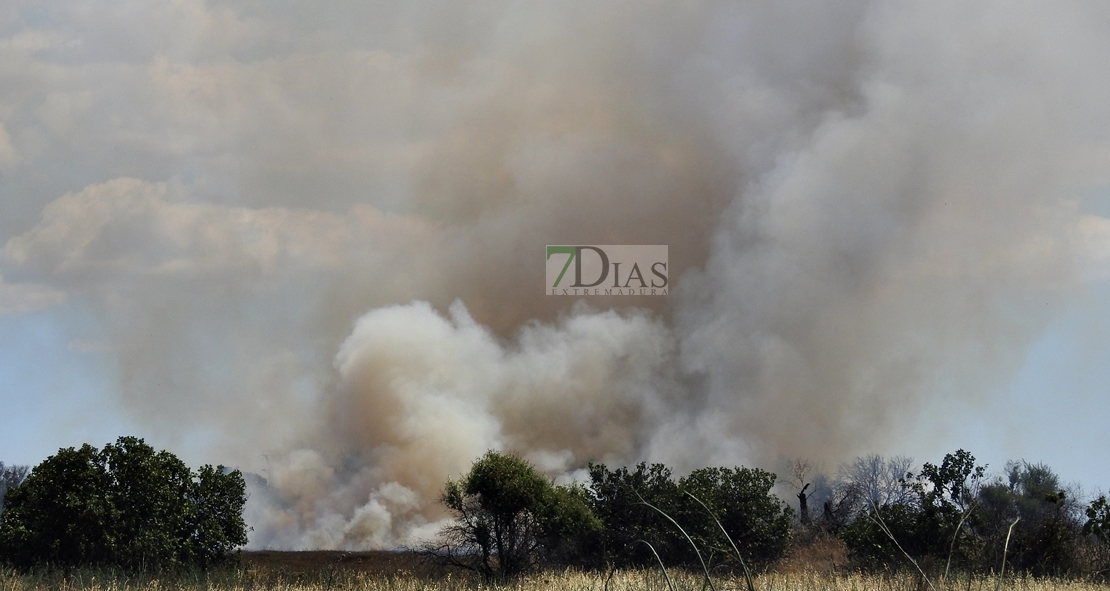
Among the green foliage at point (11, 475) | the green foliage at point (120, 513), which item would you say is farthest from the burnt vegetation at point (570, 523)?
the green foliage at point (11, 475)

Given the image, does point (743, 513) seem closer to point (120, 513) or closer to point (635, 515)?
point (635, 515)

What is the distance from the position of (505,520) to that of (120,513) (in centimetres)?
1632

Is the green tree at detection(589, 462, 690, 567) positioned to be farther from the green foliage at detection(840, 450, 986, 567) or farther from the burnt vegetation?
the green foliage at detection(840, 450, 986, 567)

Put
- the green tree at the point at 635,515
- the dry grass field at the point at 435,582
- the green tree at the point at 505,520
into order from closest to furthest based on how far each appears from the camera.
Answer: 1. the dry grass field at the point at 435,582
2. the green tree at the point at 505,520
3. the green tree at the point at 635,515

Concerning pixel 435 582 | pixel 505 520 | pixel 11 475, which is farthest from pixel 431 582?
pixel 11 475

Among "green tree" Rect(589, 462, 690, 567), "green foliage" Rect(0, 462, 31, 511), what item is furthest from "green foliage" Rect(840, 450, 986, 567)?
"green foliage" Rect(0, 462, 31, 511)

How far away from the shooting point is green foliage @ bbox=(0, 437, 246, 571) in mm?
39750

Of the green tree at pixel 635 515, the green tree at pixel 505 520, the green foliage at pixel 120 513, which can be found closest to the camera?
the green foliage at pixel 120 513

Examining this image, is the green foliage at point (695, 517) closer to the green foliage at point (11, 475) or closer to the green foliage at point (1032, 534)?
the green foliage at point (1032, 534)

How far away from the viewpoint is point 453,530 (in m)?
44.5

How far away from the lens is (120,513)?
40.2 metres

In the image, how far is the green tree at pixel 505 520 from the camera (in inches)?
1746

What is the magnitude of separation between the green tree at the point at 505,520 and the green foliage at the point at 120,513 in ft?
31.8

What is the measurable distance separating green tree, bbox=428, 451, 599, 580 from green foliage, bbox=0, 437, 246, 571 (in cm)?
968
